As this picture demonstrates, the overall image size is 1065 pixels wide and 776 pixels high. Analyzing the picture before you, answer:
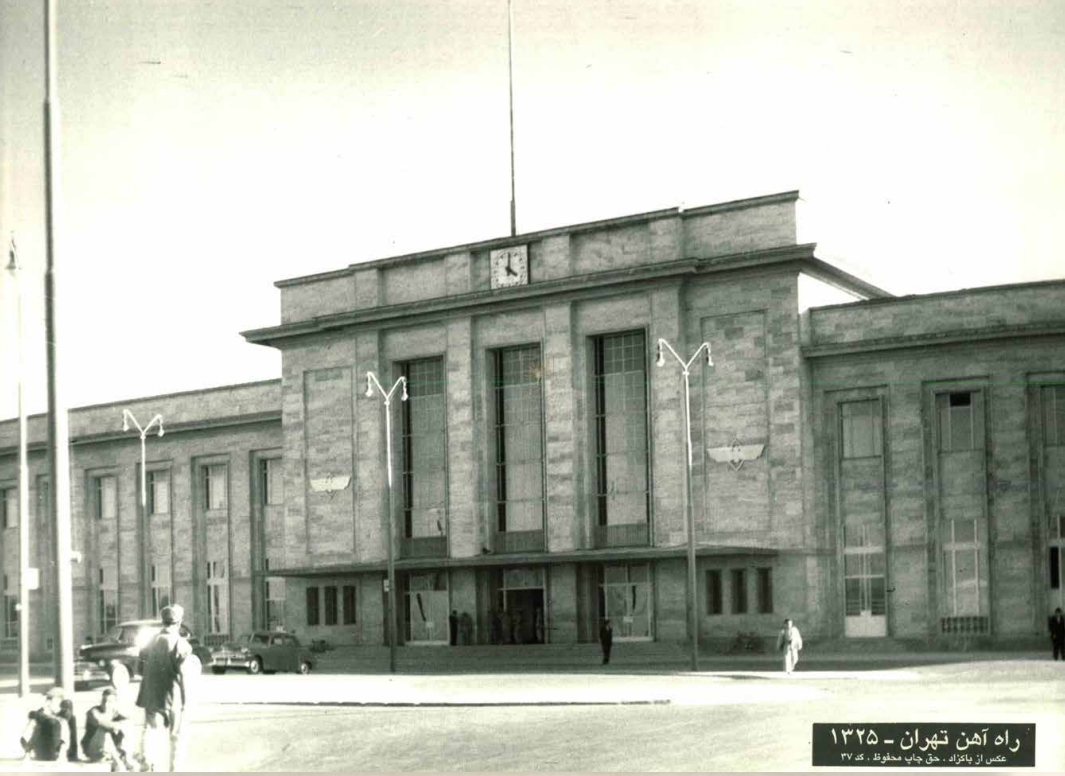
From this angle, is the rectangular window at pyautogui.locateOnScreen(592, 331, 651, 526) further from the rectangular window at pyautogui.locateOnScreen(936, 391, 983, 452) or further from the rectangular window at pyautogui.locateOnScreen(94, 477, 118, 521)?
the rectangular window at pyautogui.locateOnScreen(94, 477, 118, 521)

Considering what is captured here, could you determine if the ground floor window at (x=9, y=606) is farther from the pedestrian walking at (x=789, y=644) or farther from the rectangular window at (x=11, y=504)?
the pedestrian walking at (x=789, y=644)

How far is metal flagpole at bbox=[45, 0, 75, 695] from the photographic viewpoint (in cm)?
1638

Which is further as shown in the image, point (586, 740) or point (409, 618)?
point (409, 618)

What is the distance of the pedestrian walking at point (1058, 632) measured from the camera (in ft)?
130

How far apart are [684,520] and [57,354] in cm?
3717

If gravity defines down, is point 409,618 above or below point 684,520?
below

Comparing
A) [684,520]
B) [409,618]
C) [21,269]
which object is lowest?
[409,618]

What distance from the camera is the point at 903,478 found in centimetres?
4831

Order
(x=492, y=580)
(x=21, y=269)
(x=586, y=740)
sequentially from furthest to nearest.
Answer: (x=492, y=580), (x=586, y=740), (x=21, y=269)

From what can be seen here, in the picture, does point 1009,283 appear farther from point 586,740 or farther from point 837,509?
point 586,740

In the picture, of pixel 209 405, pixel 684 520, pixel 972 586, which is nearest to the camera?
pixel 972 586

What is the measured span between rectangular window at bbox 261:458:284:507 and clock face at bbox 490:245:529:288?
12618mm

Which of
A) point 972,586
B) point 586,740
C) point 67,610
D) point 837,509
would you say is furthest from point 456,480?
point 67,610

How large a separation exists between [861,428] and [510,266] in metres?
14.3
